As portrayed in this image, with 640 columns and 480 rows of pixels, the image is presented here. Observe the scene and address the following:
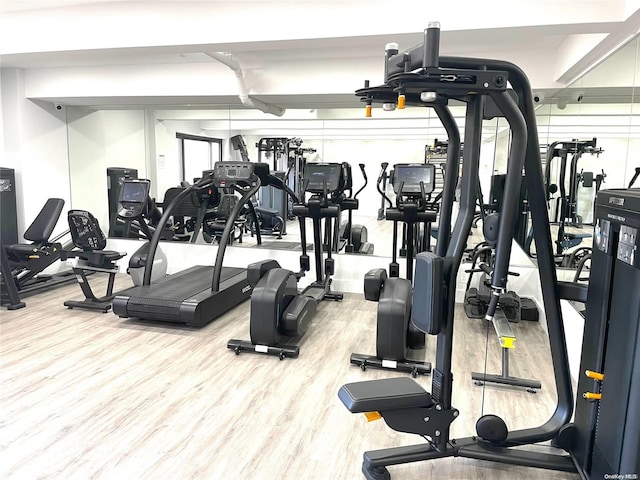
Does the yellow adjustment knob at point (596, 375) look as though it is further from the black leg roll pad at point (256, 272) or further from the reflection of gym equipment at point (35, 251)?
the reflection of gym equipment at point (35, 251)

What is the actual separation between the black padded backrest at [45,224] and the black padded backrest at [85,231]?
1.80ft

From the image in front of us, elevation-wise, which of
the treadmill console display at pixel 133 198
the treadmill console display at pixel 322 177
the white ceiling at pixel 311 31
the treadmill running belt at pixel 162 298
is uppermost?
the white ceiling at pixel 311 31

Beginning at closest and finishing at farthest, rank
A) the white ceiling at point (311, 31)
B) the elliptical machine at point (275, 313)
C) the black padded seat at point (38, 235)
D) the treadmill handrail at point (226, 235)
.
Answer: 1. the white ceiling at point (311, 31)
2. the elliptical machine at point (275, 313)
3. the treadmill handrail at point (226, 235)
4. the black padded seat at point (38, 235)

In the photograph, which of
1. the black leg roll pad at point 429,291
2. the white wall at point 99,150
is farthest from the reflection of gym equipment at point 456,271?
the white wall at point 99,150

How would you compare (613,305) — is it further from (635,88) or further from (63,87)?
(63,87)

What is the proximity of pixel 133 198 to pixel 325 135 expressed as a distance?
2.45 metres

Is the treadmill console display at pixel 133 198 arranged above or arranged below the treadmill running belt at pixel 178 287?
above

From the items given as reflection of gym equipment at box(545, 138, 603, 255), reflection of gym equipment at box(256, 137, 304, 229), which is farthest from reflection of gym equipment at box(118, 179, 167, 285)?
reflection of gym equipment at box(545, 138, 603, 255)

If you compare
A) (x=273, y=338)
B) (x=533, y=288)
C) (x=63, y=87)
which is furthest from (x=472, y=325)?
(x=63, y=87)

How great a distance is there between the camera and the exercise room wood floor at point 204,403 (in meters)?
2.34

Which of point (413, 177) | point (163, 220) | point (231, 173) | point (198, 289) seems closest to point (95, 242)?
point (163, 220)

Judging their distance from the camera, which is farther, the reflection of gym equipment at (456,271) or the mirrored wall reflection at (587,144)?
the mirrored wall reflection at (587,144)

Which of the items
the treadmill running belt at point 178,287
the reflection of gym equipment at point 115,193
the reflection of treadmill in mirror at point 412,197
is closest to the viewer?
the treadmill running belt at point 178,287

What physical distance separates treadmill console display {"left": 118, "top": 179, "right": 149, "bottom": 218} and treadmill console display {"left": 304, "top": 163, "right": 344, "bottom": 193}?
1727mm
